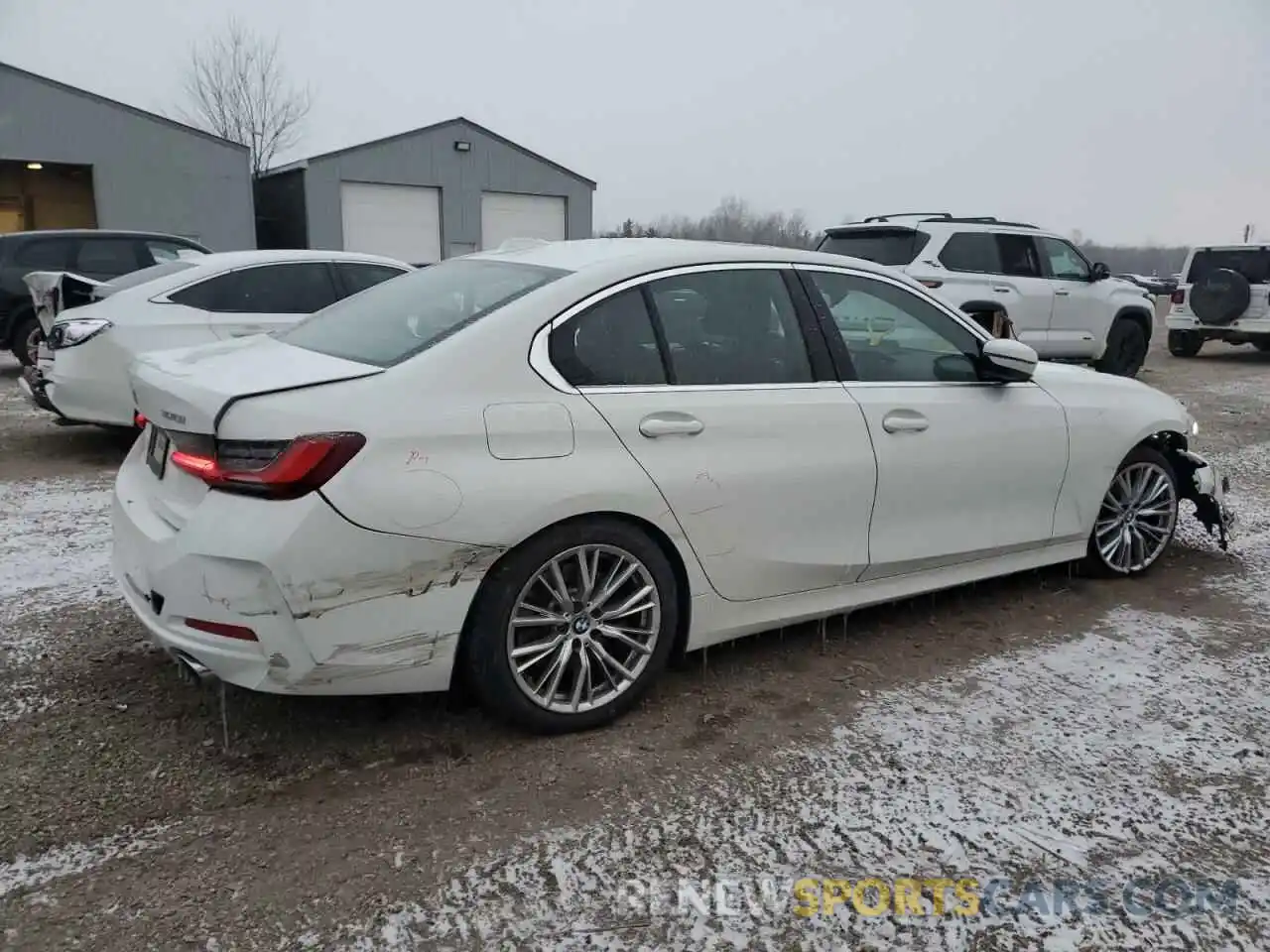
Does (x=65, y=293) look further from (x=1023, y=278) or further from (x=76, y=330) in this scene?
(x=1023, y=278)

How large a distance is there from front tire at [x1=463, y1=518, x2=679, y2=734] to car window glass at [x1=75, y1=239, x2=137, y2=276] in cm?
1001

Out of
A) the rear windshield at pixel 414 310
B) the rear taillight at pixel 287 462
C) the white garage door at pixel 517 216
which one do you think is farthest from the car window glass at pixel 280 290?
the white garage door at pixel 517 216

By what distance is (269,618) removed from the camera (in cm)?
267

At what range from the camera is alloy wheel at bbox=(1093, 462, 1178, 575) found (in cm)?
468

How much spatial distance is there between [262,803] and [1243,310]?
53.9ft

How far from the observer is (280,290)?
23.2ft

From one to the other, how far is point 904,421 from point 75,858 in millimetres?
2979

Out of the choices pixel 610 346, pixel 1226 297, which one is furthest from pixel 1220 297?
pixel 610 346

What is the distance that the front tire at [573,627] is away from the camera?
2.94 metres

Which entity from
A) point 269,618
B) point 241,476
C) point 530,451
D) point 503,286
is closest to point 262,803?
point 269,618

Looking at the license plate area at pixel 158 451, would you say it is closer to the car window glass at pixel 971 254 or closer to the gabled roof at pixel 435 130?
the car window glass at pixel 971 254

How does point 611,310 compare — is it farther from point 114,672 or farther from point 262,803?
point 114,672

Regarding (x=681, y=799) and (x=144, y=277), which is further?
(x=144, y=277)

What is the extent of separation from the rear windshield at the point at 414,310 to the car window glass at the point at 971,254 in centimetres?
776
